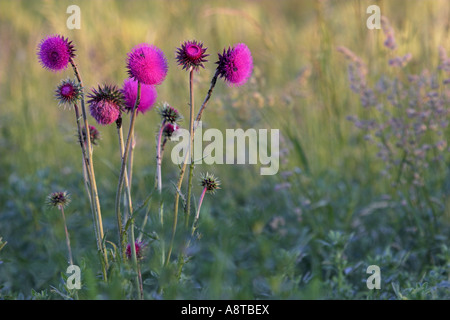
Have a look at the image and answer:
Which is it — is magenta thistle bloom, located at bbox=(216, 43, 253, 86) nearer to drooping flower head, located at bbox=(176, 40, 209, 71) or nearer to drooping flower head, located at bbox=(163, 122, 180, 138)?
drooping flower head, located at bbox=(176, 40, 209, 71)

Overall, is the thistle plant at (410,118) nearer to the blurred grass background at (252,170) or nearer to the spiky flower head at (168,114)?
the blurred grass background at (252,170)

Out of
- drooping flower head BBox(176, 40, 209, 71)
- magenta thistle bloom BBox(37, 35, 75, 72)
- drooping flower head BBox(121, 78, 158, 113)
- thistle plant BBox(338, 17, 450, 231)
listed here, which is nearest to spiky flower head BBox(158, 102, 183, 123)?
drooping flower head BBox(121, 78, 158, 113)

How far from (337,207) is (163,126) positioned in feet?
4.53

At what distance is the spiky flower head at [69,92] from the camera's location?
1222mm

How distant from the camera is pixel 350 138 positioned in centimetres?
325

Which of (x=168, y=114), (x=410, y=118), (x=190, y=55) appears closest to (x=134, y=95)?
(x=168, y=114)

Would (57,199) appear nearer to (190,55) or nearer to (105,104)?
(105,104)

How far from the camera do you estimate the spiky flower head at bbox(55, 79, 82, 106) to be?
4.01 feet

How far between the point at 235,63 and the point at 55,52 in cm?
46

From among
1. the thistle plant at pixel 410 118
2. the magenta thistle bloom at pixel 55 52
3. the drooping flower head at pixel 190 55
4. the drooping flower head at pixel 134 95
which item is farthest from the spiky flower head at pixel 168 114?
the thistle plant at pixel 410 118

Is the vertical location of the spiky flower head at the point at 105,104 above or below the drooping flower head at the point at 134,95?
below

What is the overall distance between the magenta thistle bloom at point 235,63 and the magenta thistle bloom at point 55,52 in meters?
0.39

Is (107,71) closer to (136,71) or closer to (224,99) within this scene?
(224,99)

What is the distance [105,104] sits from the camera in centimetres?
123
